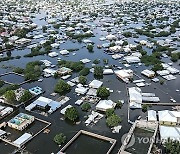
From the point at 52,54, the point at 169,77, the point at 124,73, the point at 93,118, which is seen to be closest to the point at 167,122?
the point at 93,118

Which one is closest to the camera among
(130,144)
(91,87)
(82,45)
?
(130,144)

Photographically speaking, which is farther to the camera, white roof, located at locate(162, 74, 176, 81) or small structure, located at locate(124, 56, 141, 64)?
small structure, located at locate(124, 56, 141, 64)

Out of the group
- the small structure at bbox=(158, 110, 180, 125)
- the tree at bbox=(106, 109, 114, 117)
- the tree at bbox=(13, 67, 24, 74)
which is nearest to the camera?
the small structure at bbox=(158, 110, 180, 125)

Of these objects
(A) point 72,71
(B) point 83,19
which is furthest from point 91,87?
(B) point 83,19

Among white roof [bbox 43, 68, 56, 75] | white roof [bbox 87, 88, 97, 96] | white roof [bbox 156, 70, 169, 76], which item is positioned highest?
white roof [bbox 43, 68, 56, 75]

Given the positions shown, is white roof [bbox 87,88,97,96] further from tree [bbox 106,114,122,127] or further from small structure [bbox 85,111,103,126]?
tree [bbox 106,114,122,127]

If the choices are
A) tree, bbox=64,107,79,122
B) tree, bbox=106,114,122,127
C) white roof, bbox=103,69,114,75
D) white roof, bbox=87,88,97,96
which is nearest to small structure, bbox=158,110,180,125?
tree, bbox=106,114,122,127

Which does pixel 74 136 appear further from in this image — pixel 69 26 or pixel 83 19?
pixel 83 19

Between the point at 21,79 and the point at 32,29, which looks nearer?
the point at 21,79
